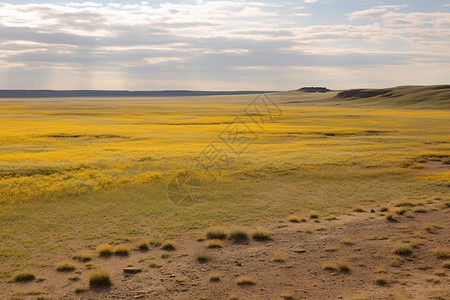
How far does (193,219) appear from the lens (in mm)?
22531

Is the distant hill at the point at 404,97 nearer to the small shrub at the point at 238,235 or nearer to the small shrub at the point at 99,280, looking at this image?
the small shrub at the point at 238,235

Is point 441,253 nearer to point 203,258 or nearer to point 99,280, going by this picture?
point 203,258

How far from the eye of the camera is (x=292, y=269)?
1644 cm

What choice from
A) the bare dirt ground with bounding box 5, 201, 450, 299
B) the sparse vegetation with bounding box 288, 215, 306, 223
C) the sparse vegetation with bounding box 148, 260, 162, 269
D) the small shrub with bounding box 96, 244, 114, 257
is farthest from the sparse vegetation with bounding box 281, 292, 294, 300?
the sparse vegetation with bounding box 288, 215, 306, 223

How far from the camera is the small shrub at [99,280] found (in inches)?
592

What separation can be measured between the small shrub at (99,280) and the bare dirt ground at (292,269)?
224mm

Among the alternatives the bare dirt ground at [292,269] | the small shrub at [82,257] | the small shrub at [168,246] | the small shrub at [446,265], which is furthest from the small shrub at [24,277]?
the small shrub at [446,265]

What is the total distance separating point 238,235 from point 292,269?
12.9 feet

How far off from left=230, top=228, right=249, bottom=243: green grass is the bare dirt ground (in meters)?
0.53

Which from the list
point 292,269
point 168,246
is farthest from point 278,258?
point 168,246

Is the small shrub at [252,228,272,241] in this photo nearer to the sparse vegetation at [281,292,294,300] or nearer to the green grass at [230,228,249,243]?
the green grass at [230,228,249,243]

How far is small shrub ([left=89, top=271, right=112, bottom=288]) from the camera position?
1504cm

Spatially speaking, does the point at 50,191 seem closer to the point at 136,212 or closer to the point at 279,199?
the point at 136,212

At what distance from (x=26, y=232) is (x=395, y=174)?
24.5m
